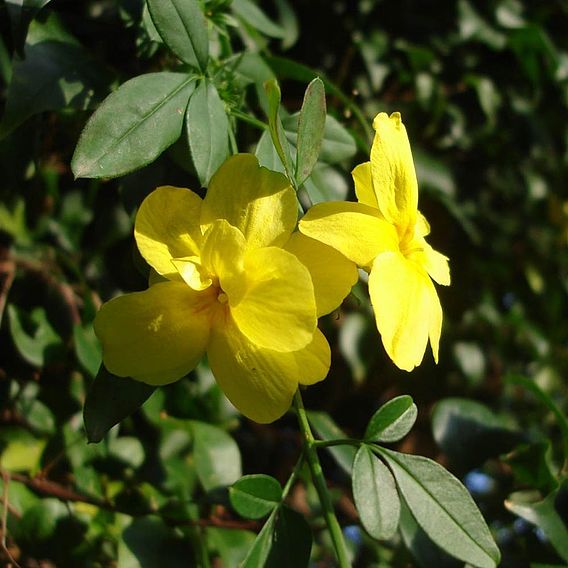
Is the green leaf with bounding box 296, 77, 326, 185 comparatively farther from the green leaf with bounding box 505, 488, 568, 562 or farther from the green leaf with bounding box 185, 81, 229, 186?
the green leaf with bounding box 505, 488, 568, 562

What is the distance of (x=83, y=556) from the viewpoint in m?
0.95

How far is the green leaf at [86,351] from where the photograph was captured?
954mm

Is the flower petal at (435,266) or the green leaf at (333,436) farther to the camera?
the green leaf at (333,436)

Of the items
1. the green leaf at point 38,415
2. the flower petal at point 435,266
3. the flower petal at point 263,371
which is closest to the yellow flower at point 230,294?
the flower petal at point 263,371

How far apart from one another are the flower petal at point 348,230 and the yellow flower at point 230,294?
0.06 ft

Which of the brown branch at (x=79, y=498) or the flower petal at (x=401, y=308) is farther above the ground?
the flower petal at (x=401, y=308)

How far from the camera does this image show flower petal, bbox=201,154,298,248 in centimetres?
65

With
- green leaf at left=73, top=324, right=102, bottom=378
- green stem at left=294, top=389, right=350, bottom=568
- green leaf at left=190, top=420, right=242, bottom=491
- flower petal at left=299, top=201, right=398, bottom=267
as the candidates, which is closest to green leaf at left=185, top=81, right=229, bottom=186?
flower petal at left=299, top=201, right=398, bottom=267

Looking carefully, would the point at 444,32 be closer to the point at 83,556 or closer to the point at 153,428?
the point at 153,428

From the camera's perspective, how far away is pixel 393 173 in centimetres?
69

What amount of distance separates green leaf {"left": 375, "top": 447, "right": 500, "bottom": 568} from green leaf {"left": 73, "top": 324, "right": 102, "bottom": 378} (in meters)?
0.41

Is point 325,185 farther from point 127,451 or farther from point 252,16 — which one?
point 127,451

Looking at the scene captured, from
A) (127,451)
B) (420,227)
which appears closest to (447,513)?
(420,227)

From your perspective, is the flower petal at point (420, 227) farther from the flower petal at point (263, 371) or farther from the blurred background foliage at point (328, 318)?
the flower petal at point (263, 371)
